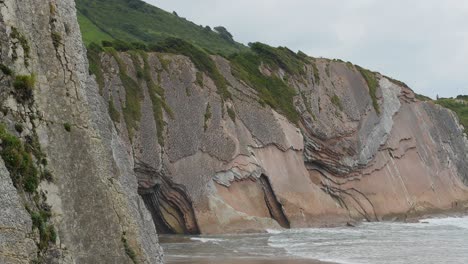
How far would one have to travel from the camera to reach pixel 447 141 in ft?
210

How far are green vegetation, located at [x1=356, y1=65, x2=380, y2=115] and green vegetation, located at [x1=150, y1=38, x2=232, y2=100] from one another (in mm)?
15602

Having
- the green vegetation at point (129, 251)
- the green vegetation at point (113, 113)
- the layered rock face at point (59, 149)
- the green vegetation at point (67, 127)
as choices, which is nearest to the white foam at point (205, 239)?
the green vegetation at point (113, 113)

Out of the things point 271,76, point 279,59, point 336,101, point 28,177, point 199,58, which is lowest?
point 28,177

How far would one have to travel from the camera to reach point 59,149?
13.0m

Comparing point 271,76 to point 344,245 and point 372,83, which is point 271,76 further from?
point 344,245

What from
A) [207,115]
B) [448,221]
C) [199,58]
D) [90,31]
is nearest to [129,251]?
[207,115]

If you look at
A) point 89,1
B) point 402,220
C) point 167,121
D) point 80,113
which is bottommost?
point 402,220

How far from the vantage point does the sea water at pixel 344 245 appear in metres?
27.2

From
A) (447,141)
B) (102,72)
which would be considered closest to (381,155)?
(447,141)

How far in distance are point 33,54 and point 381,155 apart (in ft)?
143

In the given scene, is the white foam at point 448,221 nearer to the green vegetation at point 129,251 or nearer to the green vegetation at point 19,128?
the green vegetation at point 129,251

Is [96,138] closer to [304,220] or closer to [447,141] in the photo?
[304,220]

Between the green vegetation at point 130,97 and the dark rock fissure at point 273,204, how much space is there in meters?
8.91

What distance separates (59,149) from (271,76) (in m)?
40.3
